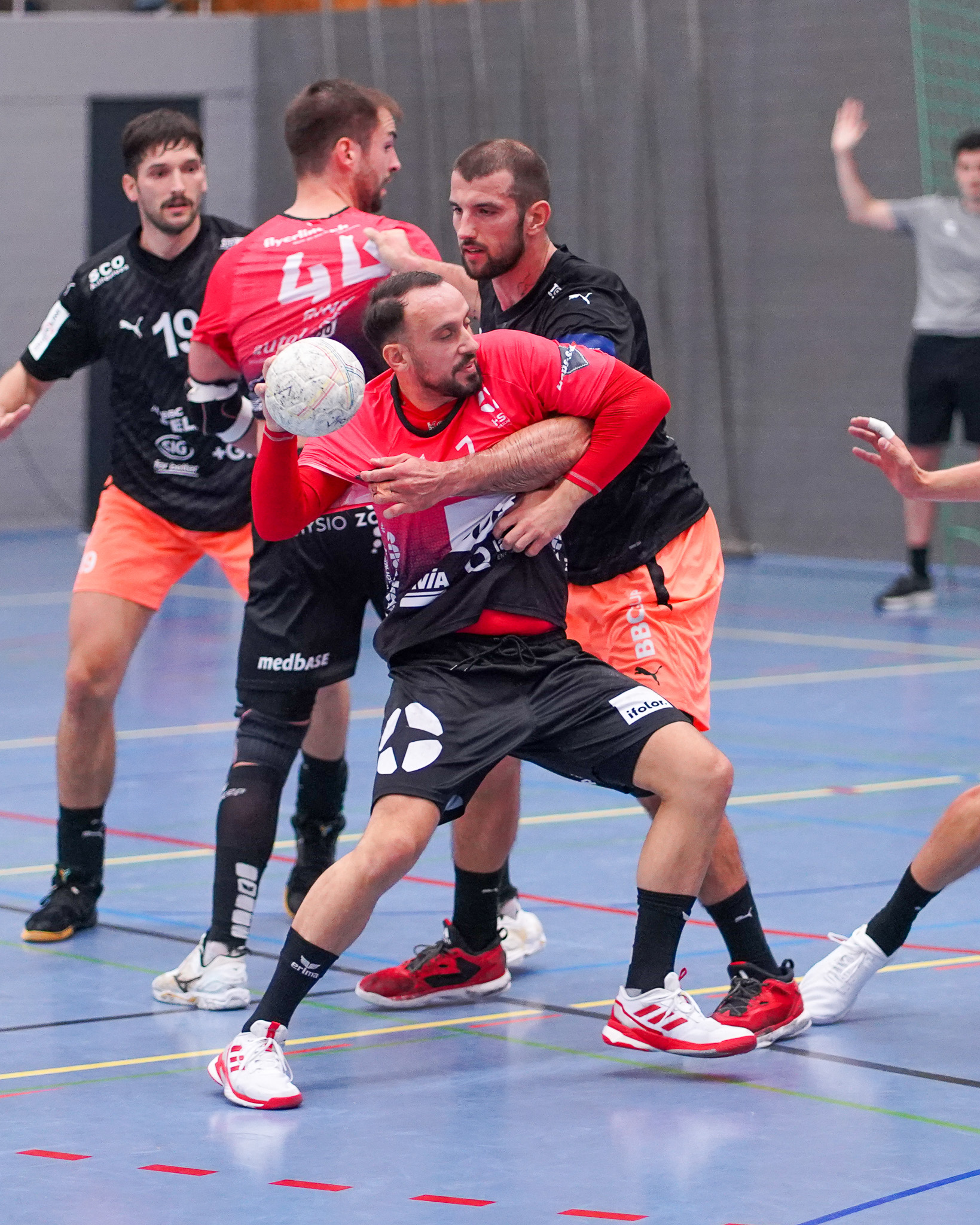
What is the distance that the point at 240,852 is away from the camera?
4879 mm

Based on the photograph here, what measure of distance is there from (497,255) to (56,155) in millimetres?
13143

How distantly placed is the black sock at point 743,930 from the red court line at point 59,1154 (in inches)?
61.2

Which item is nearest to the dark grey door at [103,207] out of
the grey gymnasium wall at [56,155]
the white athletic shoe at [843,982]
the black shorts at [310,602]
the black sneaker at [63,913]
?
the grey gymnasium wall at [56,155]

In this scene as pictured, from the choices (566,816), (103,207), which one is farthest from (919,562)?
(103,207)

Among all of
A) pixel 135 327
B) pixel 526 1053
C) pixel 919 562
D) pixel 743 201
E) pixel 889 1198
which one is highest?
pixel 743 201

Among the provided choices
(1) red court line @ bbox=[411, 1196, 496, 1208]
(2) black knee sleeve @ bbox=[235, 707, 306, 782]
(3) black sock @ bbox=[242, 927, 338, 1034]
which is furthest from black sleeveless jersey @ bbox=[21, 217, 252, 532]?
(1) red court line @ bbox=[411, 1196, 496, 1208]

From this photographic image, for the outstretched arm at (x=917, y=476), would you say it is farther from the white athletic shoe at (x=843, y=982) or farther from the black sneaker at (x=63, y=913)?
the black sneaker at (x=63, y=913)

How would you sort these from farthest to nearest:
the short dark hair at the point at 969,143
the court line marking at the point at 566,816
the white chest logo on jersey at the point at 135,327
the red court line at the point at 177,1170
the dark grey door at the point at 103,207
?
1. the dark grey door at the point at 103,207
2. the short dark hair at the point at 969,143
3. the court line marking at the point at 566,816
4. the white chest logo on jersey at the point at 135,327
5. the red court line at the point at 177,1170

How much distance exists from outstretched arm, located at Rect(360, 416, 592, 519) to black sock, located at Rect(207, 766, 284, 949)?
0.97 m

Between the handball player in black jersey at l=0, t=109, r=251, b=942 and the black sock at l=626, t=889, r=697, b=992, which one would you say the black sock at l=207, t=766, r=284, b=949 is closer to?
the handball player in black jersey at l=0, t=109, r=251, b=942

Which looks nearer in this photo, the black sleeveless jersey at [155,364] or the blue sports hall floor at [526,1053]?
the blue sports hall floor at [526,1053]

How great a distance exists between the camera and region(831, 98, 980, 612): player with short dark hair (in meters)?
11.9

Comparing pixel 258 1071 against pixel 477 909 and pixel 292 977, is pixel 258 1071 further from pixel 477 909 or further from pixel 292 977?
pixel 477 909

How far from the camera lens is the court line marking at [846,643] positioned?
33.9 feet
